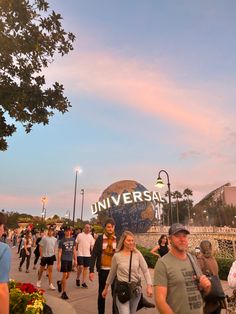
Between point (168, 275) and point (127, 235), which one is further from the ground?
point (127, 235)

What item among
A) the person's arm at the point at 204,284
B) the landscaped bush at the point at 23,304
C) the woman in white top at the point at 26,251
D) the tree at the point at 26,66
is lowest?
the landscaped bush at the point at 23,304

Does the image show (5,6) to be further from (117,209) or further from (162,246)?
(117,209)

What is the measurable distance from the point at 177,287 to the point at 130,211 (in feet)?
93.7

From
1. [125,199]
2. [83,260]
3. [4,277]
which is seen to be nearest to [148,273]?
[4,277]

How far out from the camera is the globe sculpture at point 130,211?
31.5 m

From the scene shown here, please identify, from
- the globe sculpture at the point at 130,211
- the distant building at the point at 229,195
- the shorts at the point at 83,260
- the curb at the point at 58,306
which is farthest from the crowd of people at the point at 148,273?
the distant building at the point at 229,195

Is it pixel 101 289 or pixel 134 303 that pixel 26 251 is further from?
pixel 134 303

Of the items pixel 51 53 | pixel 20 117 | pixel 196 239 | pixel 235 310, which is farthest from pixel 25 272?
pixel 196 239

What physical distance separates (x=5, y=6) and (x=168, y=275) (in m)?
5.71

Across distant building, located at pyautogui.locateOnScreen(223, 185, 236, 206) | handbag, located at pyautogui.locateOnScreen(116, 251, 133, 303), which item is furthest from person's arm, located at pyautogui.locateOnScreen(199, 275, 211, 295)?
distant building, located at pyautogui.locateOnScreen(223, 185, 236, 206)

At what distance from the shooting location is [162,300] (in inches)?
122

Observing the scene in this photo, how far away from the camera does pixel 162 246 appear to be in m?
10.1

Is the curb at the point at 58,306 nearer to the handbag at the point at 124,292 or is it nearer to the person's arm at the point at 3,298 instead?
the handbag at the point at 124,292

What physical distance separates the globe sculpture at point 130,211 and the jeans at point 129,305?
26354 millimetres
